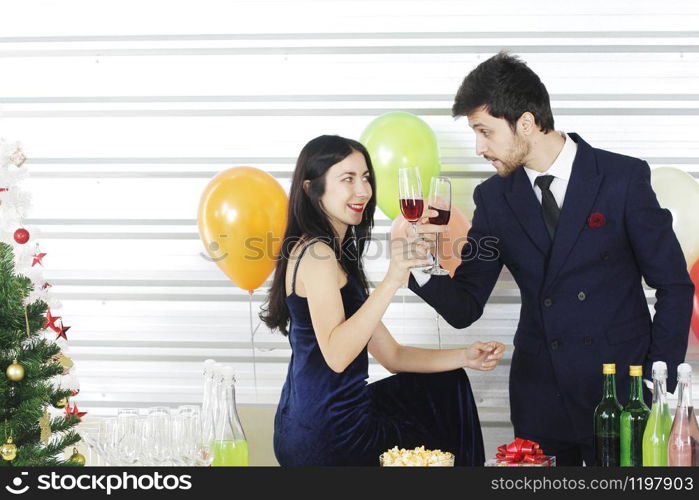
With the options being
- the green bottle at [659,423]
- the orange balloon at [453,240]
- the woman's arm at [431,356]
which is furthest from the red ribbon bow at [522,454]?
the orange balloon at [453,240]

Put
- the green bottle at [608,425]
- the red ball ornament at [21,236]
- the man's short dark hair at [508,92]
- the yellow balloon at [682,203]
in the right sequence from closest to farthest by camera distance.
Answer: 1. the green bottle at [608,425]
2. the man's short dark hair at [508,92]
3. the red ball ornament at [21,236]
4. the yellow balloon at [682,203]

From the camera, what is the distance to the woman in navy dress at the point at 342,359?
2.58 metres

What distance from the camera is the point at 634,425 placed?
1943 millimetres

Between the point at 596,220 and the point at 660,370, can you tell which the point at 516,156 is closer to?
the point at 596,220

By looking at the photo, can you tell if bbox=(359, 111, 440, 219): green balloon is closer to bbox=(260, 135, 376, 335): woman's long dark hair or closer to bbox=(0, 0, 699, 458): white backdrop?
bbox=(0, 0, 699, 458): white backdrop

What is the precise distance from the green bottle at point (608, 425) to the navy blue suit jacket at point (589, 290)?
0.73 meters

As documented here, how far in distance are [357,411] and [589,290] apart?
823 millimetres

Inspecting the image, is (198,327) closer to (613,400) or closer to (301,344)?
(301,344)

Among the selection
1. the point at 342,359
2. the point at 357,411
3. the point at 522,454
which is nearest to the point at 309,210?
the point at 342,359

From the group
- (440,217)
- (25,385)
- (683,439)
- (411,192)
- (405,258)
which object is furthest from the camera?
(440,217)

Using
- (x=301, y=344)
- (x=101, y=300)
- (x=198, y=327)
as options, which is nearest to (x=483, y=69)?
(x=301, y=344)

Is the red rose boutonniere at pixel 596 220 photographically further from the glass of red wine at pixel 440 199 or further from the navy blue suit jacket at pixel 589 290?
the glass of red wine at pixel 440 199

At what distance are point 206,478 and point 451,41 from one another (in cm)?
293

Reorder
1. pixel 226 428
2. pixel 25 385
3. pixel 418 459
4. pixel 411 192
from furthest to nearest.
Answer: pixel 411 192, pixel 25 385, pixel 226 428, pixel 418 459
